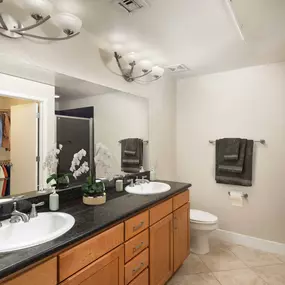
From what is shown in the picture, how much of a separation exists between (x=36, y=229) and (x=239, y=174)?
2.37 metres

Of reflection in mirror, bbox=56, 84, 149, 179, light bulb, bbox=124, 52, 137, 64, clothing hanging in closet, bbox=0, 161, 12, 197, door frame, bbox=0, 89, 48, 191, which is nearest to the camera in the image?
clothing hanging in closet, bbox=0, 161, 12, 197

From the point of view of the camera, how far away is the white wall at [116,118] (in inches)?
87.7

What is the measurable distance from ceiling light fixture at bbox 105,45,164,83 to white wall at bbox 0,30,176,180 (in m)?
0.08

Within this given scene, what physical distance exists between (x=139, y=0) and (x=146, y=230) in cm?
162

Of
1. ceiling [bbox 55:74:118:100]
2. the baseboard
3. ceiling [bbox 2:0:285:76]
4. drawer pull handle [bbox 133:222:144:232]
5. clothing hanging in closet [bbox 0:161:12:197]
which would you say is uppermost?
ceiling [bbox 2:0:285:76]

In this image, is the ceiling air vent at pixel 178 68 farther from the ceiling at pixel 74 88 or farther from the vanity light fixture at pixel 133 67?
the ceiling at pixel 74 88

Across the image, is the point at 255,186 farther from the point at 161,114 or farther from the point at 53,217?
the point at 53,217

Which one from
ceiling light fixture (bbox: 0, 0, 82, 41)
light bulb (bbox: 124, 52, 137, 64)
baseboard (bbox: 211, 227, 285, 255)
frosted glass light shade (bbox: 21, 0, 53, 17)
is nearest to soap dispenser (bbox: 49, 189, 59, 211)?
ceiling light fixture (bbox: 0, 0, 82, 41)

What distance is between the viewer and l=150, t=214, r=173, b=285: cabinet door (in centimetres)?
182

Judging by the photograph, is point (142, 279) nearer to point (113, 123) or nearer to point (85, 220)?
point (85, 220)

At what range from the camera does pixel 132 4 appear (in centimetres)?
159

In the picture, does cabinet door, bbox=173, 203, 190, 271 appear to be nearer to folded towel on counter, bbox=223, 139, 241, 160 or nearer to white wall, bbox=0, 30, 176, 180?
white wall, bbox=0, 30, 176, 180

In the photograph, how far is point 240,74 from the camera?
2.94m

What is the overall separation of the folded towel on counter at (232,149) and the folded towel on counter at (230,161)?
20mm
